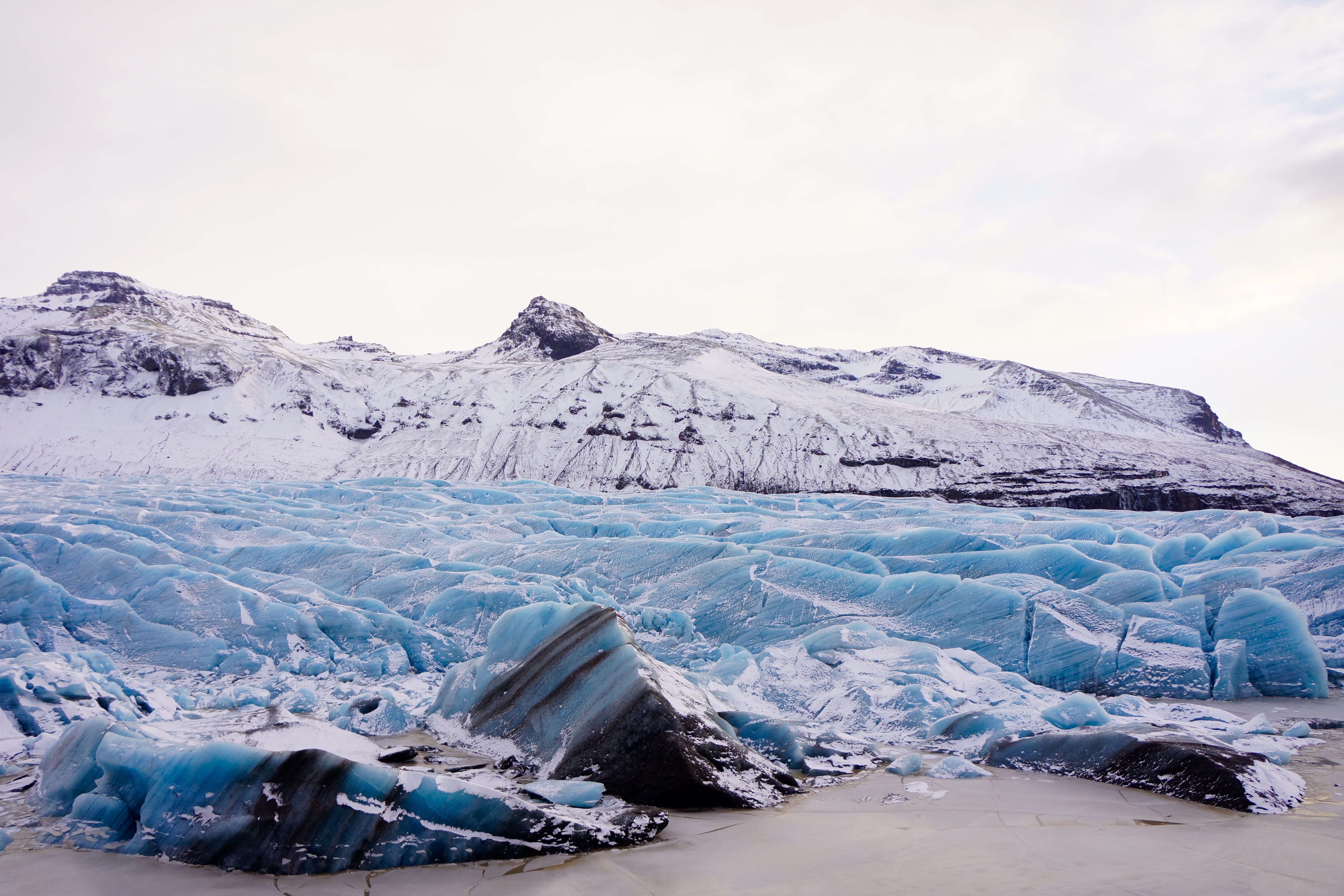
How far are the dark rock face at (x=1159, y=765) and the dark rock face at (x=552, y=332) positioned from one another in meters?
80.4

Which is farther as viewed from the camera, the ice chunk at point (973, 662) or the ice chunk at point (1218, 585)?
the ice chunk at point (1218, 585)

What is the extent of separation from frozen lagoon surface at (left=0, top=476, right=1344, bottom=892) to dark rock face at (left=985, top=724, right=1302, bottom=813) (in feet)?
0.12

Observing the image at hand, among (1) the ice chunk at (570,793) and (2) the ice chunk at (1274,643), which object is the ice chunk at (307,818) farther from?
(2) the ice chunk at (1274,643)

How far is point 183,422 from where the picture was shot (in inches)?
2061

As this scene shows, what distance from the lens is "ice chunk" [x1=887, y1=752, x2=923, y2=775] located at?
4.82 metres

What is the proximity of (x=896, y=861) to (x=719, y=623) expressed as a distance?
17.7 feet

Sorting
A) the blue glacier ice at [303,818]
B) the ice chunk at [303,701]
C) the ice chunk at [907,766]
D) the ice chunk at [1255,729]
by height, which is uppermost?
the ice chunk at [1255,729]

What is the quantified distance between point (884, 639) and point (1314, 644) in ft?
12.6

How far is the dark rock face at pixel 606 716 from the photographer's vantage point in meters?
4.28

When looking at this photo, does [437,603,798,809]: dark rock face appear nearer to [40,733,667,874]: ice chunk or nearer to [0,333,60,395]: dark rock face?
[40,733,667,874]: ice chunk

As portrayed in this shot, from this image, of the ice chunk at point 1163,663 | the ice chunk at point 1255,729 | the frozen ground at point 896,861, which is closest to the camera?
the frozen ground at point 896,861

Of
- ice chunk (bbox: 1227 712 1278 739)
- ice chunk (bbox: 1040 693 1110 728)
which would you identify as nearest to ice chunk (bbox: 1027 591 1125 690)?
ice chunk (bbox: 1040 693 1110 728)

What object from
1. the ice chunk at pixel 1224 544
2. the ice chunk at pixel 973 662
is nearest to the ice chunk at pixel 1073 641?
the ice chunk at pixel 973 662

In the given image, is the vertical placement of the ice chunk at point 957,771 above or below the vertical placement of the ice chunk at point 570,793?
above
